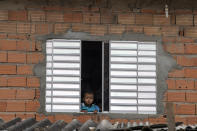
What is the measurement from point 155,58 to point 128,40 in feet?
1.88

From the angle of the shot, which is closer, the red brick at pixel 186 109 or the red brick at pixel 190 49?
the red brick at pixel 186 109

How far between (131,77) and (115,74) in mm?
287

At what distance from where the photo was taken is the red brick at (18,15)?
7180 mm

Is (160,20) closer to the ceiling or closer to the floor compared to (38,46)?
closer to the ceiling

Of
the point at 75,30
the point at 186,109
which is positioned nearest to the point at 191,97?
the point at 186,109

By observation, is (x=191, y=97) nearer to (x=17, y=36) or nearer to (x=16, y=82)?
(x=16, y=82)

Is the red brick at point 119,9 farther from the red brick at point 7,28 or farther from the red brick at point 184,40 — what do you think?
the red brick at point 7,28

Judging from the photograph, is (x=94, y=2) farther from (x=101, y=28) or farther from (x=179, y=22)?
(x=179, y=22)

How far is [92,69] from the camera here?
8789mm

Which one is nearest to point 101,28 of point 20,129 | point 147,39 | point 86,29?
point 86,29

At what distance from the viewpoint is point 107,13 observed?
7254 millimetres

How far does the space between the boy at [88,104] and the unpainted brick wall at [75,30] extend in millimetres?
188

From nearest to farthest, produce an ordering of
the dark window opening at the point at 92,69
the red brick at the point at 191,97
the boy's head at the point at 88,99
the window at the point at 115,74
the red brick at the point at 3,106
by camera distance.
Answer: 1. the red brick at the point at 3,106
2. the red brick at the point at 191,97
3. the window at the point at 115,74
4. the boy's head at the point at 88,99
5. the dark window opening at the point at 92,69

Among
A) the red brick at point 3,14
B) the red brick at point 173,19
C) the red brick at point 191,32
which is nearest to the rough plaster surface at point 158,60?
the red brick at point 173,19
